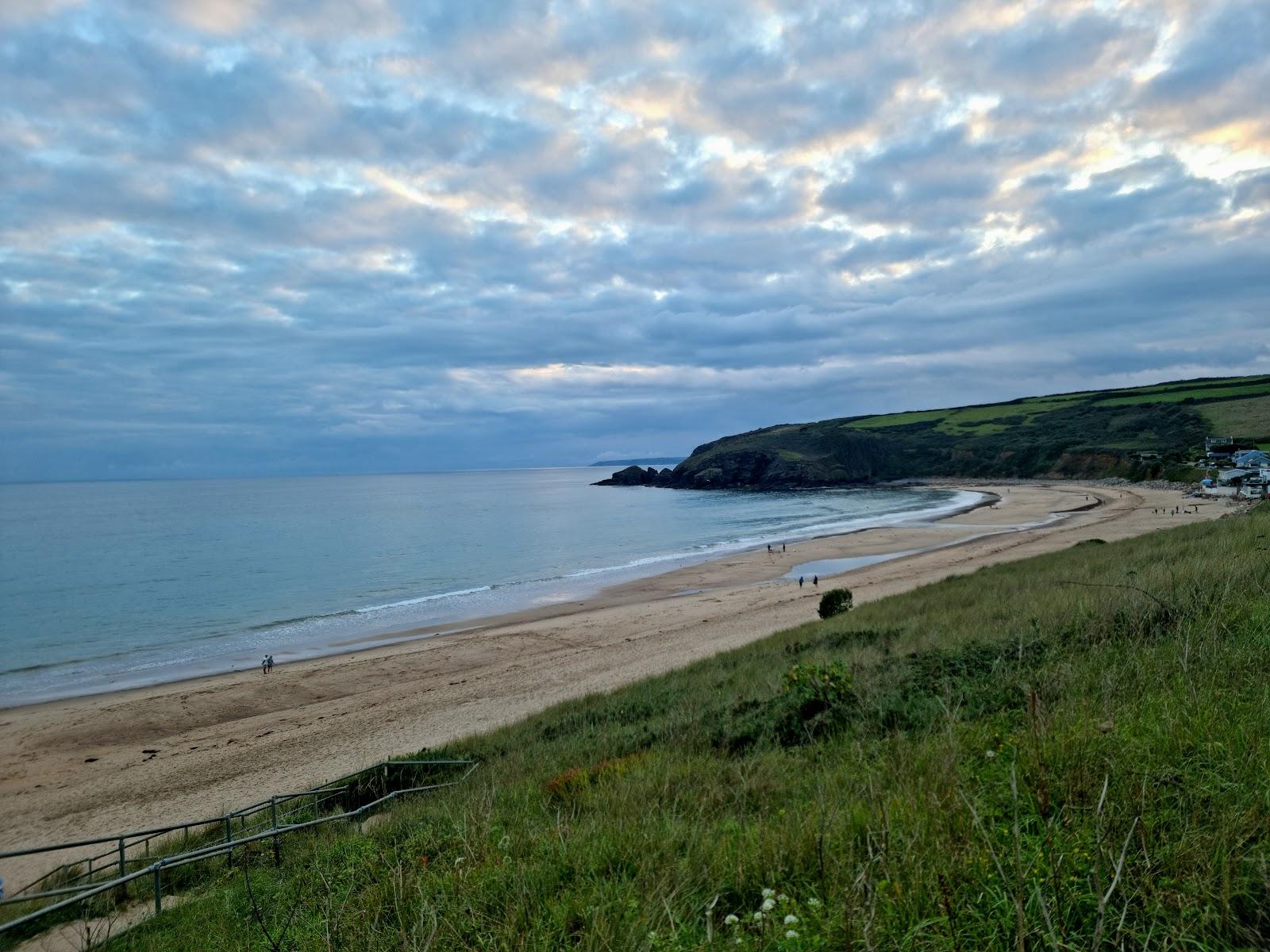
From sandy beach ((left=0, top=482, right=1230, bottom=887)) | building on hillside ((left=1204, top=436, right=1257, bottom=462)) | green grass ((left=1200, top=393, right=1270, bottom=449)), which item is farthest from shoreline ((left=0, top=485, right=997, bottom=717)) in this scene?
green grass ((left=1200, top=393, right=1270, bottom=449))

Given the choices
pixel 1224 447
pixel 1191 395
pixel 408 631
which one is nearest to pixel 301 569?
pixel 408 631

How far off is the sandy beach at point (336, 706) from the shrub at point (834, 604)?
2.98 metres

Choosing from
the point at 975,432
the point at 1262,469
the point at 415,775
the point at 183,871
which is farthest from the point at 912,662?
the point at 975,432

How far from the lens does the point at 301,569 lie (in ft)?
158

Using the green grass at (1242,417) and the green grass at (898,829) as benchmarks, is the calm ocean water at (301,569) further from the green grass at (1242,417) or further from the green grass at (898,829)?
the green grass at (1242,417)

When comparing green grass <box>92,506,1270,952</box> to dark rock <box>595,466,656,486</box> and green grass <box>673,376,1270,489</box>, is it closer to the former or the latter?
green grass <box>673,376,1270,489</box>

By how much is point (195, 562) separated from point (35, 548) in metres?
23.8

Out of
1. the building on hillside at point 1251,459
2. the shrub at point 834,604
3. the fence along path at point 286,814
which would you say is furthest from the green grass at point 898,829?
the building on hillside at point 1251,459

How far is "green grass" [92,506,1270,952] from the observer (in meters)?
2.64

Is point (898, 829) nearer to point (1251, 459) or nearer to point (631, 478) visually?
point (1251, 459)

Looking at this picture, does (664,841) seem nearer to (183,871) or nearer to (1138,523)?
(183,871)

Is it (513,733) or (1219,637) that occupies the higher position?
(1219,637)

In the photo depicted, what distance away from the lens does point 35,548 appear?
2410 inches

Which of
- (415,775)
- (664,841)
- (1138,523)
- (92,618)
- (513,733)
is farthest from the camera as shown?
(1138,523)
